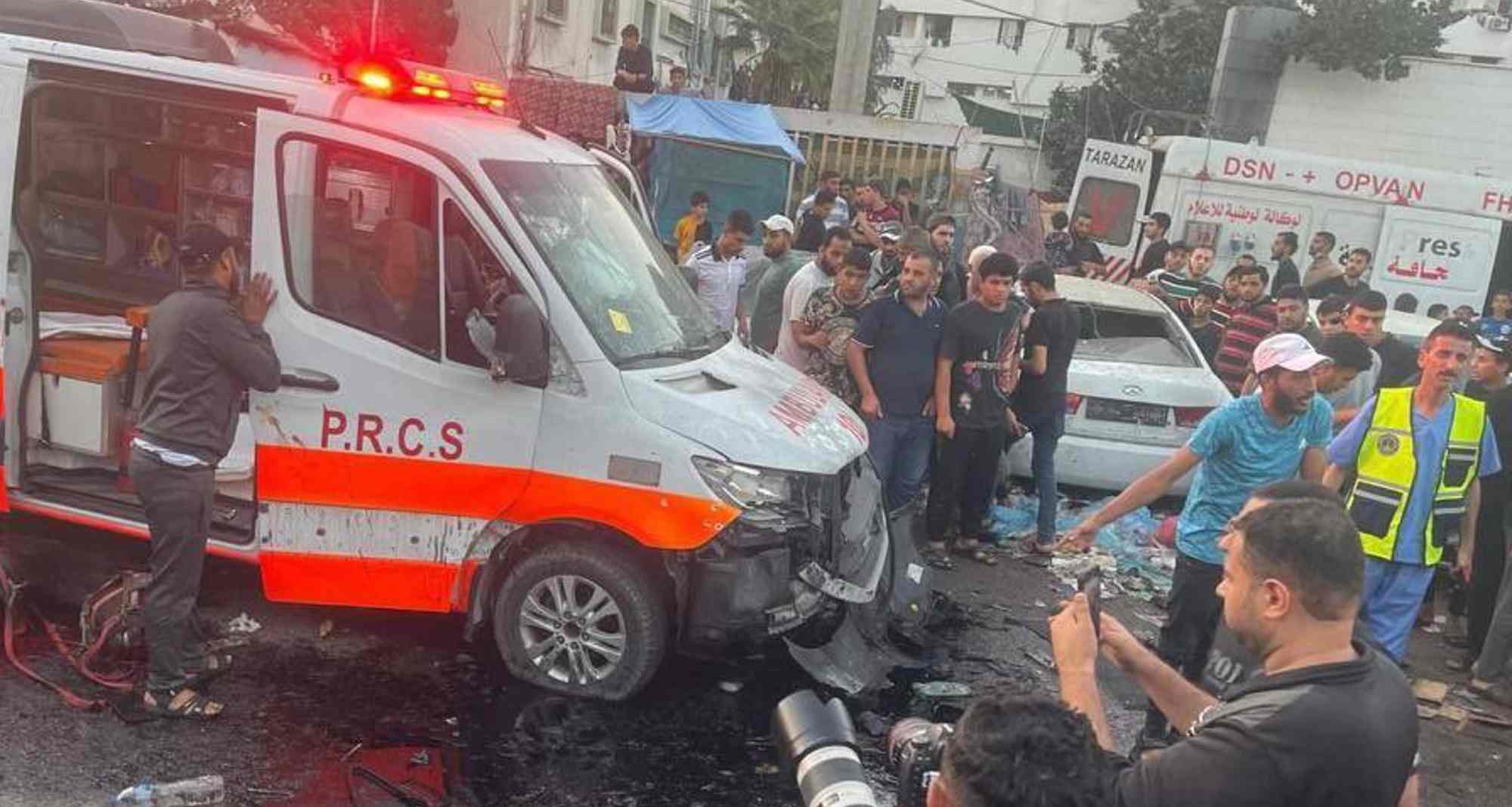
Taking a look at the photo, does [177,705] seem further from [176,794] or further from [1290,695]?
[1290,695]

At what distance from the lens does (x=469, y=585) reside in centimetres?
460

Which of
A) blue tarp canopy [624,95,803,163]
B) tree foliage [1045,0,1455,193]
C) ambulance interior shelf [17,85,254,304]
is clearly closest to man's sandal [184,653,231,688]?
ambulance interior shelf [17,85,254,304]

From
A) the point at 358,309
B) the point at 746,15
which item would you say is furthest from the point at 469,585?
the point at 746,15

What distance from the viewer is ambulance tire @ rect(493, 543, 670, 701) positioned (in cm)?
447

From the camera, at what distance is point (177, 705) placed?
419cm

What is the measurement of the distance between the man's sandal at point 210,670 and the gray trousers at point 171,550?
7cm

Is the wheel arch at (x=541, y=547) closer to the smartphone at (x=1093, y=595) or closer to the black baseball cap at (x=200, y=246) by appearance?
the black baseball cap at (x=200, y=246)

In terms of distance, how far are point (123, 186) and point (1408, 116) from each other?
1007 inches

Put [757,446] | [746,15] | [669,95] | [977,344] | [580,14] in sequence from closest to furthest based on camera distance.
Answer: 1. [757,446]
2. [977,344]
3. [669,95]
4. [580,14]
5. [746,15]

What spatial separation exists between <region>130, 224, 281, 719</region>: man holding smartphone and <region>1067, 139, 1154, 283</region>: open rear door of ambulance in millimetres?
12412

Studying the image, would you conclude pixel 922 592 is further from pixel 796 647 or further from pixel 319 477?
pixel 319 477

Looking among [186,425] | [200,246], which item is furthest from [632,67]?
[186,425]

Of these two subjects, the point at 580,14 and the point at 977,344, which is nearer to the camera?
the point at 977,344

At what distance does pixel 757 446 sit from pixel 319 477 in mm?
1718
